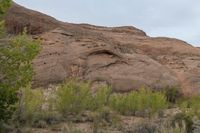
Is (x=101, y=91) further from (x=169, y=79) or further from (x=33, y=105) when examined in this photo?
(x=169, y=79)

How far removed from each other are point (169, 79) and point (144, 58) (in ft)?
8.08

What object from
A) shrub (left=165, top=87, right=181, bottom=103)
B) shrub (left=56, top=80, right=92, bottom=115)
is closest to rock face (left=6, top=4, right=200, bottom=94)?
shrub (left=165, top=87, right=181, bottom=103)

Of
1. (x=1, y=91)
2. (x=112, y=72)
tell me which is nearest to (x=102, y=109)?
(x=1, y=91)

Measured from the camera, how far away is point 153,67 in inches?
1390

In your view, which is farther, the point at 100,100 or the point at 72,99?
the point at 100,100

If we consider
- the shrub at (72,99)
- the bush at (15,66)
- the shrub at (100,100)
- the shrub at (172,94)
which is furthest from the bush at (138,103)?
the shrub at (172,94)

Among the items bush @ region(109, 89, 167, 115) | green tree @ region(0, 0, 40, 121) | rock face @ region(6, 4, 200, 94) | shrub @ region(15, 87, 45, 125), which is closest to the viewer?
green tree @ region(0, 0, 40, 121)

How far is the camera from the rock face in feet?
107

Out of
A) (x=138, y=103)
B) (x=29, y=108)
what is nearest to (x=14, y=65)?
(x=29, y=108)

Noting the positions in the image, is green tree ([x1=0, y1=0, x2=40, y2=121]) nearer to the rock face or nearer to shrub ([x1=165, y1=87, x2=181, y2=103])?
the rock face

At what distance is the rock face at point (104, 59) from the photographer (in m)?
32.5

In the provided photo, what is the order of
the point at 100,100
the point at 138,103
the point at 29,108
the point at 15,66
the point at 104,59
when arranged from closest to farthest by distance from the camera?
the point at 15,66 < the point at 29,108 < the point at 100,100 < the point at 138,103 < the point at 104,59

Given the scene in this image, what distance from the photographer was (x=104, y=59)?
3400cm

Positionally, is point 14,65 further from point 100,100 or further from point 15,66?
point 100,100
